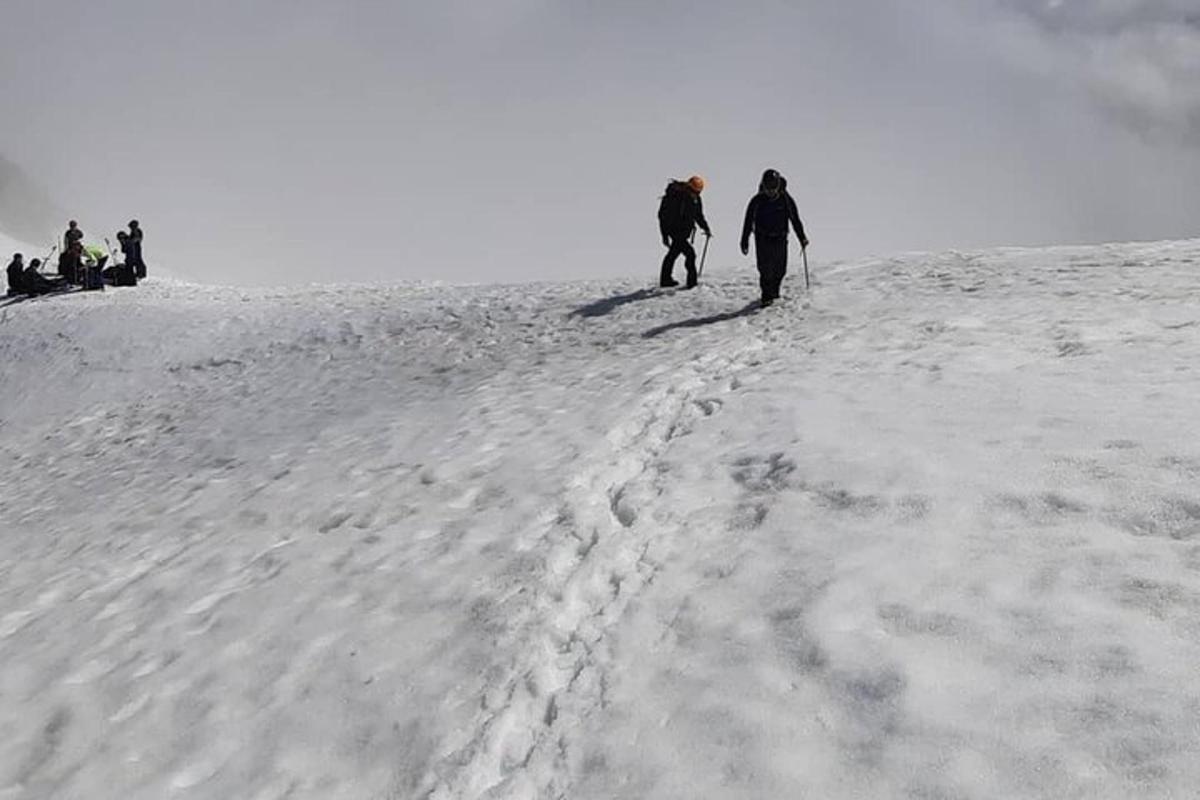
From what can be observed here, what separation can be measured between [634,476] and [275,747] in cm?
435

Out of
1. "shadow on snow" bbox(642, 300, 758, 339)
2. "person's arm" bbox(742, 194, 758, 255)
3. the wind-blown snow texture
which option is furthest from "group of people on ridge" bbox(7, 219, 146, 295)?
"person's arm" bbox(742, 194, 758, 255)

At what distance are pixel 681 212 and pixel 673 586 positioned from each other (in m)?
14.6

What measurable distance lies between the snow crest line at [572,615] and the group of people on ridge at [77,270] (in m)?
30.4

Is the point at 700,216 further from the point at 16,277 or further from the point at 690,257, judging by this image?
the point at 16,277

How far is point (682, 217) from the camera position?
19.6m

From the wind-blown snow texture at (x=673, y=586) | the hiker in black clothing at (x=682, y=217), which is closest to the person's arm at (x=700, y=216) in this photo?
the hiker in black clothing at (x=682, y=217)

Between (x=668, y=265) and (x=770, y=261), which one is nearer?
(x=770, y=261)

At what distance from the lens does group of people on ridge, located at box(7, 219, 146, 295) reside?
31.4 metres

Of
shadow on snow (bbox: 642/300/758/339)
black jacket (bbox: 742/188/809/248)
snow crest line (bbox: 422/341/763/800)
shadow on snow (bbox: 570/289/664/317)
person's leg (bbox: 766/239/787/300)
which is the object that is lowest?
snow crest line (bbox: 422/341/763/800)

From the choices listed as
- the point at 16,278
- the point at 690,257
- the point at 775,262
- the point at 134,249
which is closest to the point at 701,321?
the point at 775,262

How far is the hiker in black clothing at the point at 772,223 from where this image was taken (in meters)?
17.0

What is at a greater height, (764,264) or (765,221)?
(765,221)

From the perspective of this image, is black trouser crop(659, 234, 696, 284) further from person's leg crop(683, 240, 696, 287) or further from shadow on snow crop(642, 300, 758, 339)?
shadow on snow crop(642, 300, 758, 339)

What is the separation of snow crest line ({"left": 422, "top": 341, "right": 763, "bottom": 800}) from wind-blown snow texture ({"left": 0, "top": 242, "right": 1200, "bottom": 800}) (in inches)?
1.2
